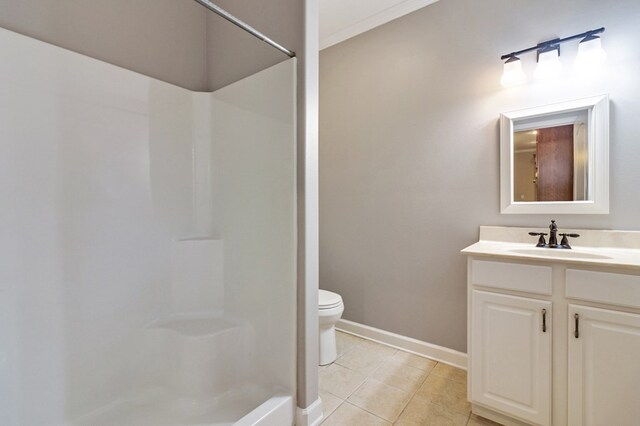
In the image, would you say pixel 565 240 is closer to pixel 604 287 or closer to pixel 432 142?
pixel 604 287

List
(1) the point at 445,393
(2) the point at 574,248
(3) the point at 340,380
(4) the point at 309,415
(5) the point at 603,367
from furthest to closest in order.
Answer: (3) the point at 340,380, (1) the point at 445,393, (2) the point at 574,248, (4) the point at 309,415, (5) the point at 603,367

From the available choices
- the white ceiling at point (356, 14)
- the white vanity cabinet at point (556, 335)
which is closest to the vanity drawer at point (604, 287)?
the white vanity cabinet at point (556, 335)

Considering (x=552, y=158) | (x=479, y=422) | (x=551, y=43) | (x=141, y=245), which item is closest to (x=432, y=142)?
(x=552, y=158)

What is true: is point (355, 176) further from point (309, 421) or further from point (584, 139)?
point (309, 421)

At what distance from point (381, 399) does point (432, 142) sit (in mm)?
1713

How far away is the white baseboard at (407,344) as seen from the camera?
1952 mm

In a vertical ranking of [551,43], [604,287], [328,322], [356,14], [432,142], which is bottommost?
[328,322]

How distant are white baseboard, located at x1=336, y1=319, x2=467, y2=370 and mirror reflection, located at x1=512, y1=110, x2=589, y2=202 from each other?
114 cm

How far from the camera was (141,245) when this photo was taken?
5.41ft

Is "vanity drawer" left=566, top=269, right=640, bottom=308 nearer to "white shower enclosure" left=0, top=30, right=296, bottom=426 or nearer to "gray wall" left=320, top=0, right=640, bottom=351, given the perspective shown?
"gray wall" left=320, top=0, right=640, bottom=351

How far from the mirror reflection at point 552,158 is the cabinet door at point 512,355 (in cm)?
75

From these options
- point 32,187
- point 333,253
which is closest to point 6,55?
point 32,187

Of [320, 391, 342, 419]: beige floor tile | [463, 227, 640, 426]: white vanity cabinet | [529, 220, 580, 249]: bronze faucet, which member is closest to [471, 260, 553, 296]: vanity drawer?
[463, 227, 640, 426]: white vanity cabinet

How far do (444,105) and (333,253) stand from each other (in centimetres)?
149
